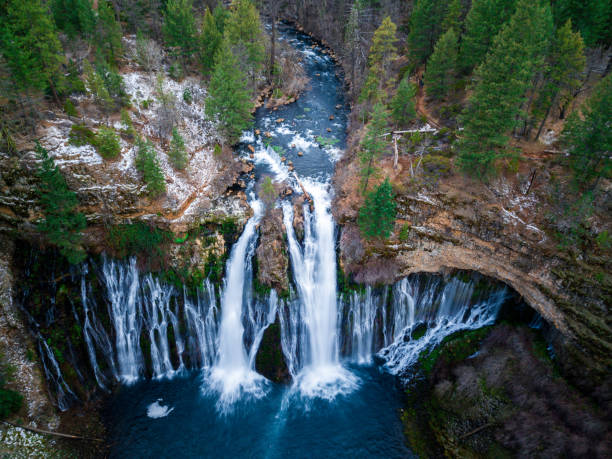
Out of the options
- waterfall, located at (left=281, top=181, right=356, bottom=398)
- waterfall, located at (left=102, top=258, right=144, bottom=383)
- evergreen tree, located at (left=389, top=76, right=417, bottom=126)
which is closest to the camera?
waterfall, located at (left=102, top=258, right=144, bottom=383)

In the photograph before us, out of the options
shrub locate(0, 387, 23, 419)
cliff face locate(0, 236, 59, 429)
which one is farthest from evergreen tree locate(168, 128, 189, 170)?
shrub locate(0, 387, 23, 419)

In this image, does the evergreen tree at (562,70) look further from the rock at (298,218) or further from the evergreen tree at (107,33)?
the evergreen tree at (107,33)

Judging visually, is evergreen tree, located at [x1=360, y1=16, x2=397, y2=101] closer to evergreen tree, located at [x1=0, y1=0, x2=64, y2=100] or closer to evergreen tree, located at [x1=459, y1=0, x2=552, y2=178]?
evergreen tree, located at [x1=459, y1=0, x2=552, y2=178]

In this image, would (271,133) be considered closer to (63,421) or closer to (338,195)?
(338,195)

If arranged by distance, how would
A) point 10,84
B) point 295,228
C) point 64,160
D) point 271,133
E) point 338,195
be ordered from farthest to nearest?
point 271,133, point 338,195, point 295,228, point 64,160, point 10,84

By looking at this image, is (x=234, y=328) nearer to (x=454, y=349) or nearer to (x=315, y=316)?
(x=315, y=316)

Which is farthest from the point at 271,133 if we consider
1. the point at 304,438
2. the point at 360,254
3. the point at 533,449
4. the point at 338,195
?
the point at 533,449

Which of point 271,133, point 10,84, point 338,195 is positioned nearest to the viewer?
point 10,84
